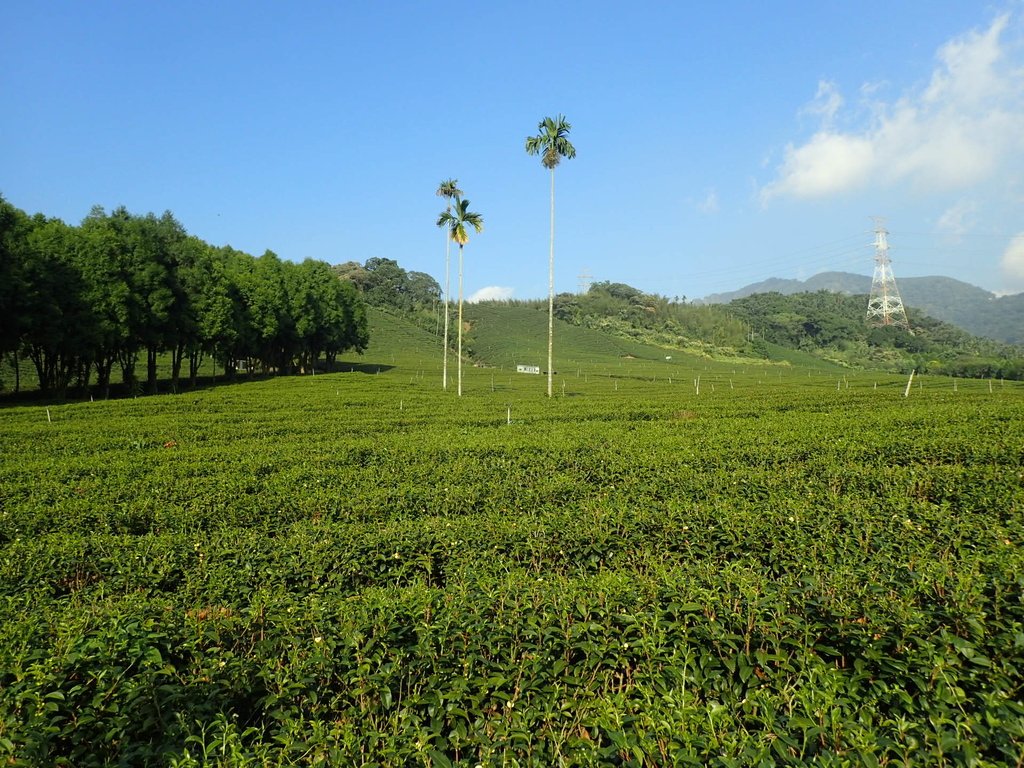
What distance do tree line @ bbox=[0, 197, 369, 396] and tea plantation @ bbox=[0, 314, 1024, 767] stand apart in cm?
2714

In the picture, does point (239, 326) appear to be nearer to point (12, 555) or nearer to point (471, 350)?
point (12, 555)

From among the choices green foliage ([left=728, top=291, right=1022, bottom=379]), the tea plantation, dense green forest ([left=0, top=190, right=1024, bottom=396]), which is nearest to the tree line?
dense green forest ([left=0, top=190, right=1024, bottom=396])

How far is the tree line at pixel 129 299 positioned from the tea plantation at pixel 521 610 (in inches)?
1069

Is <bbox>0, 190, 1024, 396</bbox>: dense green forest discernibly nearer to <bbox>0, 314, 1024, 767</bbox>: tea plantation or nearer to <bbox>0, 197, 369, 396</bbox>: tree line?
<bbox>0, 197, 369, 396</bbox>: tree line

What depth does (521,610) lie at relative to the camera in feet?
17.7

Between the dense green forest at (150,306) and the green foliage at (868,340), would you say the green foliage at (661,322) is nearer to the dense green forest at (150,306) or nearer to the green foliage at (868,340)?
the green foliage at (868,340)

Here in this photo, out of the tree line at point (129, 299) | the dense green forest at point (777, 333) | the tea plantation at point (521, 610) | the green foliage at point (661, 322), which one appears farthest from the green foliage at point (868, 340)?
the tea plantation at point (521, 610)

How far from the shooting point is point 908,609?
5.04m

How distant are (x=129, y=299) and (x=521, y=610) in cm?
4917

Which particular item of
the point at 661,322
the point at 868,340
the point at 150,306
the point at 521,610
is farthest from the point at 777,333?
the point at 521,610

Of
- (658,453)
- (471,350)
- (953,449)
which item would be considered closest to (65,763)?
(658,453)

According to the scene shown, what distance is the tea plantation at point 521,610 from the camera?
3879 mm

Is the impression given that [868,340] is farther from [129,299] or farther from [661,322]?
[129,299]

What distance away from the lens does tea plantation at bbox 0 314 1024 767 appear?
12.7 ft
